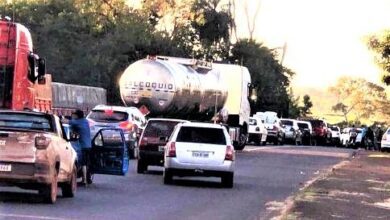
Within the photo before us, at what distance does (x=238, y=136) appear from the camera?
4797 centimetres

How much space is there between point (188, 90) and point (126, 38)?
91.4ft

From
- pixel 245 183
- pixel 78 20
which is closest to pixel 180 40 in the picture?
pixel 78 20

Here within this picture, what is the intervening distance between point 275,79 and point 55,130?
73230 mm

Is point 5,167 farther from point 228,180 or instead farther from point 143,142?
point 143,142

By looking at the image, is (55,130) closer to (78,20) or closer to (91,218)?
(91,218)

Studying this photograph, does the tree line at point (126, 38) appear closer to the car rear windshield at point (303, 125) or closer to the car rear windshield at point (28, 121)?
the car rear windshield at point (303, 125)

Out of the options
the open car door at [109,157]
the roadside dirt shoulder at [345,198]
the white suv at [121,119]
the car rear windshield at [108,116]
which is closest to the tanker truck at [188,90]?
the white suv at [121,119]

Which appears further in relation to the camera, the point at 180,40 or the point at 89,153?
the point at 180,40

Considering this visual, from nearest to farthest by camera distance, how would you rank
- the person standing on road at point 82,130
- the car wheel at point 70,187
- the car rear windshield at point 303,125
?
the car wheel at point 70,187
the person standing on road at point 82,130
the car rear windshield at point 303,125

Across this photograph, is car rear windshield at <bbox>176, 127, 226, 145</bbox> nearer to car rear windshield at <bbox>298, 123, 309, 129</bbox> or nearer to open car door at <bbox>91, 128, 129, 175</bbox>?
open car door at <bbox>91, 128, 129, 175</bbox>

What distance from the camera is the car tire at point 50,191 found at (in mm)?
17375

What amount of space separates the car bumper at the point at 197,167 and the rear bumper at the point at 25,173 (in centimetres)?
738

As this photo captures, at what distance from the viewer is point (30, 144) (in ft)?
55.5

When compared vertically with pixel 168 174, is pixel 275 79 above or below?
above
